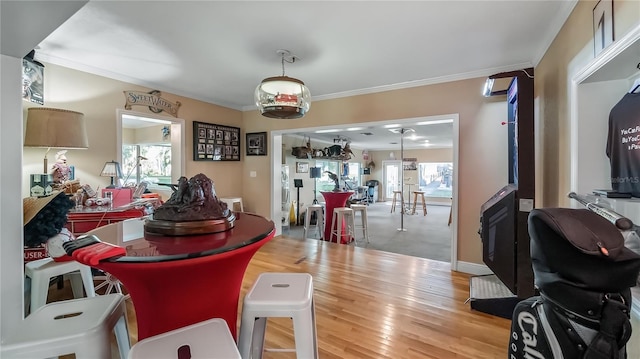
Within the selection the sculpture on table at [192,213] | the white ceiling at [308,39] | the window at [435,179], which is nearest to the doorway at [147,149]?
the white ceiling at [308,39]

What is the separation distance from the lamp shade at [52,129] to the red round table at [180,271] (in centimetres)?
180

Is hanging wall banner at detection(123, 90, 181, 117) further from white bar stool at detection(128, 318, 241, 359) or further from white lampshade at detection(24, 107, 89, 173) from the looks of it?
white bar stool at detection(128, 318, 241, 359)

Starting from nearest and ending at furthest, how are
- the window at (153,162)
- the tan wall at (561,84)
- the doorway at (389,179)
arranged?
the tan wall at (561,84) → the window at (153,162) → the doorway at (389,179)

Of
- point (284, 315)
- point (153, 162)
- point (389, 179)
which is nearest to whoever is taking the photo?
point (284, 315)

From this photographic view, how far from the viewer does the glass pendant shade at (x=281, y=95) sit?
2.18 metres

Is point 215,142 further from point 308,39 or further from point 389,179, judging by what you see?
point 389,179

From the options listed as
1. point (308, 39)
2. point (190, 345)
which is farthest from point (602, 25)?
point (190, 345)

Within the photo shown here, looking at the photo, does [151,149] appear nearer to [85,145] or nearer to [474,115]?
[85,145]

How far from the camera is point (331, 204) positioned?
15.0 ft

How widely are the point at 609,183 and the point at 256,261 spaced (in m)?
3.39

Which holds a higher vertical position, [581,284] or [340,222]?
[581,284]

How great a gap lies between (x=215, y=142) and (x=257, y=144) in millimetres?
742

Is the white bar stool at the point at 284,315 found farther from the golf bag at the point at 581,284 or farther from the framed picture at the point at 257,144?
the framed picture at the point at 257,144

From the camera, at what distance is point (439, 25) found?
2.15m
